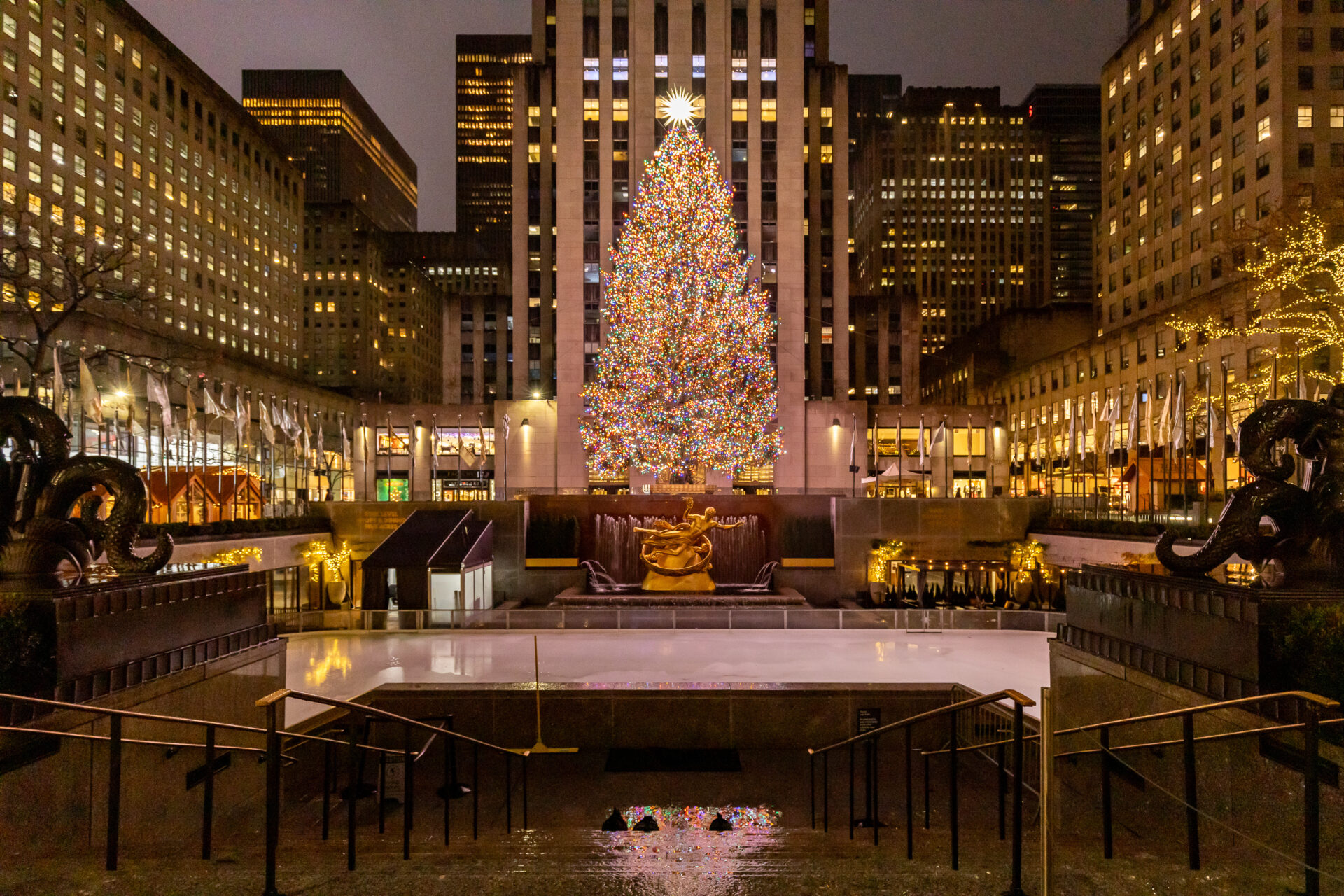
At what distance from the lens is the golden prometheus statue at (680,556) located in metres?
27.2

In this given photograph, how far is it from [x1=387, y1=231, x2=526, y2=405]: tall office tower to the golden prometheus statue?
Result: 47217 mm

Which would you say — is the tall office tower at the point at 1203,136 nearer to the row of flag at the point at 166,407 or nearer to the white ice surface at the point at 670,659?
the white ice surface at the point at 670,659

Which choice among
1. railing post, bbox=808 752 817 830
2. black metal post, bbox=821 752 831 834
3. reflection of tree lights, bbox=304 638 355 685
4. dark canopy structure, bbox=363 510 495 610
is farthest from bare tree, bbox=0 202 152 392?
black metal post, bbox=821 752 831 834

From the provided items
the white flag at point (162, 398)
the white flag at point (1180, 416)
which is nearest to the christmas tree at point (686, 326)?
the white flag at point (1180, 416)

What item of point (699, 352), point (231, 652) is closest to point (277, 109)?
point (699, 352)

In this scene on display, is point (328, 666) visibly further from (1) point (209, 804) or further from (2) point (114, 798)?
(2) point (114, 798)

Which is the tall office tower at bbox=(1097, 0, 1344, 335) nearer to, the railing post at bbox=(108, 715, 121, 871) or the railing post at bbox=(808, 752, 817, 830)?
the railing post at bbox=(808, 752, 817, 830)

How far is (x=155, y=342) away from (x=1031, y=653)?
6054 centimetres

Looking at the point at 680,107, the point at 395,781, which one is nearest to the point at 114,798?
the point at 395,781

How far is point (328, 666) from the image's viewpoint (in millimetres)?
16516

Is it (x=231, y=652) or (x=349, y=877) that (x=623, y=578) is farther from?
(x=349, y=877)

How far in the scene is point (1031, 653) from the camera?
17172 millimetres

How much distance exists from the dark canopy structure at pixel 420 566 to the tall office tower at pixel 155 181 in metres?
20.5

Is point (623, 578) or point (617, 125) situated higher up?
point (617, 125)
